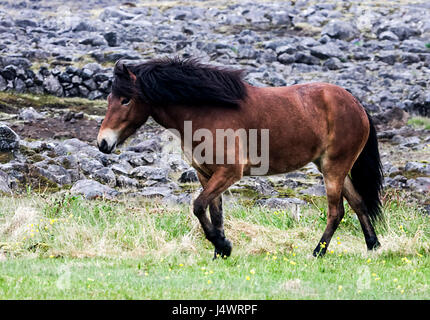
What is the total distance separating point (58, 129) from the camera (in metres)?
19.3

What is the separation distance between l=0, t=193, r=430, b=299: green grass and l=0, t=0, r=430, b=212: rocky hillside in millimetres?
2005

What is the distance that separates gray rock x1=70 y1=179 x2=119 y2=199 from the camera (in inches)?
491

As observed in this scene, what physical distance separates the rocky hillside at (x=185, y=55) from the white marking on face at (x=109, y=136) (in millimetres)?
3933

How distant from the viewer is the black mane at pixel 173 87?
8.42 m

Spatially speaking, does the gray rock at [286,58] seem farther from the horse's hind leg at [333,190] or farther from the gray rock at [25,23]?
the horse's hind leg at [333,190]

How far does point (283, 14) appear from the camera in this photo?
37000 mm

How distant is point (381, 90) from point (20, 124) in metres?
12.7

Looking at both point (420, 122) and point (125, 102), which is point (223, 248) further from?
point (420, 122)

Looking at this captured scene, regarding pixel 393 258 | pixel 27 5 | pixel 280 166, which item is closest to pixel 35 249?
pixel 280 166

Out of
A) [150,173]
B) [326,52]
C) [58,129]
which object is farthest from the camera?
[326,52]

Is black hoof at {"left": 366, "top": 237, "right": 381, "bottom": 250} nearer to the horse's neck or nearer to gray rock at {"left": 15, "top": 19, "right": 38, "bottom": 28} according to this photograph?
the horse's neck

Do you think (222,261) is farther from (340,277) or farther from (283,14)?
(283,14)

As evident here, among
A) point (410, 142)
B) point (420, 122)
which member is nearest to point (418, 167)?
point (410, 142)

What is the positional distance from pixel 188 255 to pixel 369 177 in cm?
288
